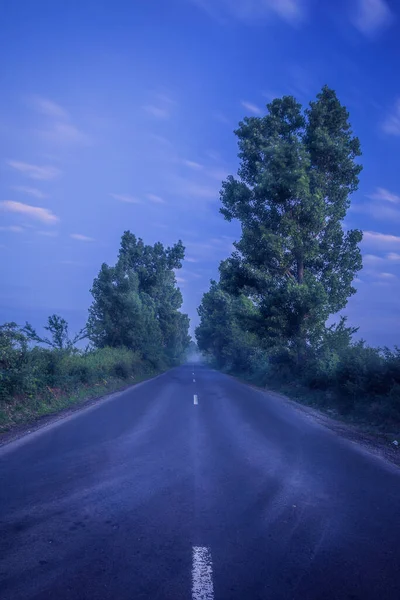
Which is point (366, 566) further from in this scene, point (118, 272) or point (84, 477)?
point (118, 272)

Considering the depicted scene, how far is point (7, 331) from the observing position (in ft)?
40.2

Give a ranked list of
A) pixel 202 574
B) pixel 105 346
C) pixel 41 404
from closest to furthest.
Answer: pixel 202 574
pixel 41 404
pixel 105 346

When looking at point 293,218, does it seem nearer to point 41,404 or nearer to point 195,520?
point 41,404

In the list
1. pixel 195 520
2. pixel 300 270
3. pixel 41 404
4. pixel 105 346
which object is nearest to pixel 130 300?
pixel 105 346

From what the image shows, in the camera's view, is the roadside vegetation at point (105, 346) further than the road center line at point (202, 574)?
Yes

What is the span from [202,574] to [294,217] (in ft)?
73.1

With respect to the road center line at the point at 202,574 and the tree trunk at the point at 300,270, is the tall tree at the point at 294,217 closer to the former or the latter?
the tree trunk at the point at 300,270

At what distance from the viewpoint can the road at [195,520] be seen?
345 centimetres

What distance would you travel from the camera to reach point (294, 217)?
78.8 ft

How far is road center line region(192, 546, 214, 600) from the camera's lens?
10.7ft

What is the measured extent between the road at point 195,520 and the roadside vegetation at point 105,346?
13.3 feet

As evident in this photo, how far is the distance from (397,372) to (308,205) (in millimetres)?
12627

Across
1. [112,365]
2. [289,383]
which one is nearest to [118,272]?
[112,365]

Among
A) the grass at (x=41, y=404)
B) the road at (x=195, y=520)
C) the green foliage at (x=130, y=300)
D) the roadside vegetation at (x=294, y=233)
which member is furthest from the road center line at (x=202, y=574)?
the green foliage at (x=130, y=300)
